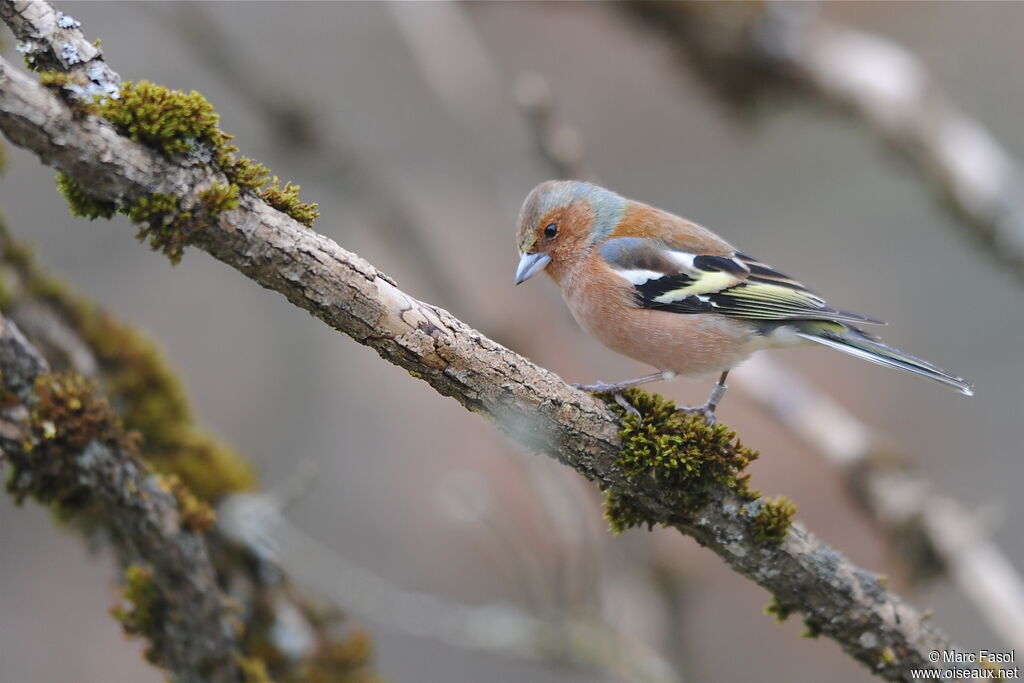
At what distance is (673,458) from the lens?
3.08 meters

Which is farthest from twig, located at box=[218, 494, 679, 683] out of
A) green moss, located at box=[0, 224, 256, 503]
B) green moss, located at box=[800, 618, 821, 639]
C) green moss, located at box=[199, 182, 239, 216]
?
green moss, located at box=[199, 182, 239, 216]

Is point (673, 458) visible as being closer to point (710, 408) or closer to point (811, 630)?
point (710, 408)

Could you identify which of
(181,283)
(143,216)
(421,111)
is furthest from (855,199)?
(143,216)

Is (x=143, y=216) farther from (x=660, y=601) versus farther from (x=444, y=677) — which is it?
(x=444, y=677)

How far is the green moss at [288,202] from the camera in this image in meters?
2.75

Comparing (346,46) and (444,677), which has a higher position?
(346,46)

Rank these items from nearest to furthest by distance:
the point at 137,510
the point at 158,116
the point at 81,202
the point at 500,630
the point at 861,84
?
the point at 158,116 → the point at 81,202 → the point at 137,510 → the point at 500,630 → the point at 861,84

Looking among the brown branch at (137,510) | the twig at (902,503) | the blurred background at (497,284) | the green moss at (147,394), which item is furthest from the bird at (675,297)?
the brown branch at (137,510)

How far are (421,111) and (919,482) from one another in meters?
7.24

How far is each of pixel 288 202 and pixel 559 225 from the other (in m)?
2.21

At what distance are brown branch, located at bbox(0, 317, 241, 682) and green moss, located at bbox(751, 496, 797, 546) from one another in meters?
2.30

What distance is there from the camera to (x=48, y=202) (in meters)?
9.03

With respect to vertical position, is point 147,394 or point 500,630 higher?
point 500,630

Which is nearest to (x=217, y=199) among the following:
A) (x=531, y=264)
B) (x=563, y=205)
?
(x=531, y=264)
